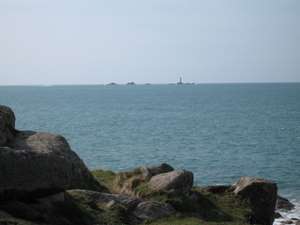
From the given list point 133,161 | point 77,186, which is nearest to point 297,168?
point 133,161

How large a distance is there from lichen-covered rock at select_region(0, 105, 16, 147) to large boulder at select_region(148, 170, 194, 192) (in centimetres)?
622

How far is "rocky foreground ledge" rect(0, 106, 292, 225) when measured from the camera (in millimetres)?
16688

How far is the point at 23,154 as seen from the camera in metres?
16.9

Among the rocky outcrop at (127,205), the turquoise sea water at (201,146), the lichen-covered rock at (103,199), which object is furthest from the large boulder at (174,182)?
the turquoise sea water at (201,146)

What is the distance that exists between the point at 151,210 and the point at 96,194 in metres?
2.03

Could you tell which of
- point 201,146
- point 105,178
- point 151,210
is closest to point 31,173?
point 151,210

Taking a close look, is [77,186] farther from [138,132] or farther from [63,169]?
[138,132]

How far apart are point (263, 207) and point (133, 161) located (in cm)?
3143

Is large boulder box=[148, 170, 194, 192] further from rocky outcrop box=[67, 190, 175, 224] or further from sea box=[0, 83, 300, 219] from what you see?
sea box=[0, 83, 300, 219]

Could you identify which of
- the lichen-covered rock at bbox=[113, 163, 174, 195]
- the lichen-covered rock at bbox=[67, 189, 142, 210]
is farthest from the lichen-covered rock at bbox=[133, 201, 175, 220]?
the lichen-covered rock at bbox=[113, 163, 174, 195]

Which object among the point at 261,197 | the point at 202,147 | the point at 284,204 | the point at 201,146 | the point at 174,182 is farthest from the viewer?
the point at 201,146

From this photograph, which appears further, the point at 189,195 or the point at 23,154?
the point at 189,195

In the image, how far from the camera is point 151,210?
68.2 ft

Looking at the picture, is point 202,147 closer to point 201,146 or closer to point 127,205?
point 201,146
